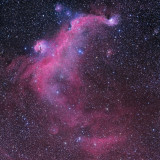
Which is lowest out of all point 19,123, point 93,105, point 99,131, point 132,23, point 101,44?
point 19,123

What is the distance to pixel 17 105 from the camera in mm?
8148

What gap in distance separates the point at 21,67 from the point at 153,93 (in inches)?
180

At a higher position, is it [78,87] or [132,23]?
[132,23]

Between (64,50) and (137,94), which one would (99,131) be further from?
(64,50)

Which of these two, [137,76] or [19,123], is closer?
[137,76]

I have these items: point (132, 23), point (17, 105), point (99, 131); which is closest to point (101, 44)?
point (132, 23)

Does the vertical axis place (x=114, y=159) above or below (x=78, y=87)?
below

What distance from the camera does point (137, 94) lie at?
303 inches

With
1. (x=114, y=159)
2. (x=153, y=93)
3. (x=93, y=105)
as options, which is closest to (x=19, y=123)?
(x=93, y=105)

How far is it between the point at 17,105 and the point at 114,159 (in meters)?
4.07

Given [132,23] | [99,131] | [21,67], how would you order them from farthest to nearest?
[99,131]
[21,67]
[132,23]

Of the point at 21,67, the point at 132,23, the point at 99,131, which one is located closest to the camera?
the point at 132,23

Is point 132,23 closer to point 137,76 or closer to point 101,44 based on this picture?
point 101,44

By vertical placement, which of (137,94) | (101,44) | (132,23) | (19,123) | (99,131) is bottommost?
(19,123)
